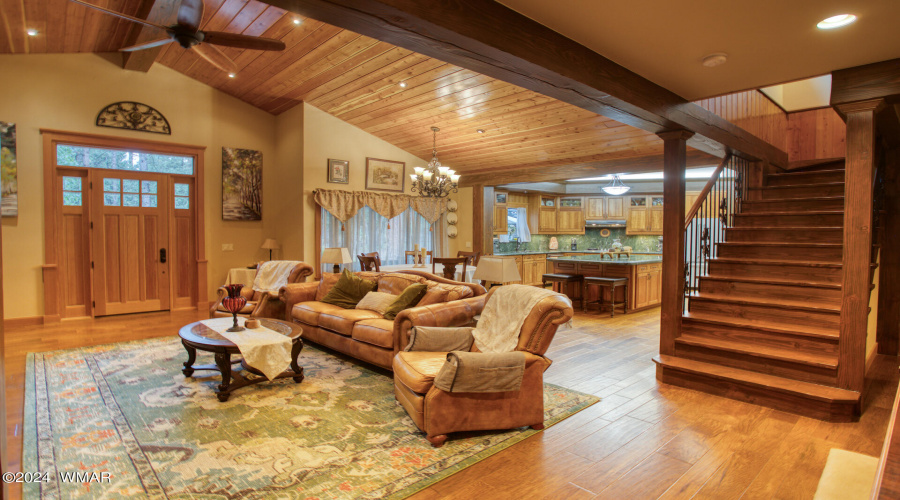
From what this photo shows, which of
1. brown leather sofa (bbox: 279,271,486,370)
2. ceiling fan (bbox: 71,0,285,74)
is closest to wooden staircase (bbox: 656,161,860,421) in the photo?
brown leather sofa (bbox: 279,271,486,370)

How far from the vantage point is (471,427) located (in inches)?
123

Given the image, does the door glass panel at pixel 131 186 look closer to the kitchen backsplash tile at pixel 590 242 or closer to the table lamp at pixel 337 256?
the table lamp at pixel 337 256

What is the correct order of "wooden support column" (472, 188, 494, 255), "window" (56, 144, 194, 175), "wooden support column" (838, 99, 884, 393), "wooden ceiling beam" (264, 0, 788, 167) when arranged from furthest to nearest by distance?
1. "wooden support column" (472, 188, 494, 255)
2. "window" (56, 144, 194, 175)
3. "wooden support column" (838, 99, 884, 393)
4. "wooden ceiling beam" (264, 0, 788, 167)

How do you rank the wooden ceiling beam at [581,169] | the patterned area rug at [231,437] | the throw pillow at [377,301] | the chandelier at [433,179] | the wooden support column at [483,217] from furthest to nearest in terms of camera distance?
1. the wooden support column at [483,217]
2. the chandelier at [433,179]
3. the wooden ceiling beam at [581,169]
4. the throw pillow at [377,301]
5. the patterned area rug at [231,437]

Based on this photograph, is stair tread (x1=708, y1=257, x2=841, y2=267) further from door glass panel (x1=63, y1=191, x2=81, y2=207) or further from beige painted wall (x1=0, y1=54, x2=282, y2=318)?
door glass panel (x1=63, y1=191, x2=81, y2=207)

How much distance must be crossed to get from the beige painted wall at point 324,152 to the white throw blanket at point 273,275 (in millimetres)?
1142

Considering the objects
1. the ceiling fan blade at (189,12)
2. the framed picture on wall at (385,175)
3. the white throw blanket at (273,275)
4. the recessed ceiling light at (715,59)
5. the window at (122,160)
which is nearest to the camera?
the ceiling fan blade at (189,12)

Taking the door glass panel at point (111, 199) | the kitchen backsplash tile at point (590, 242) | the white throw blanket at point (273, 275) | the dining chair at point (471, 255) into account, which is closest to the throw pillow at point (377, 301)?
the white throw blanket at point (273, 275)

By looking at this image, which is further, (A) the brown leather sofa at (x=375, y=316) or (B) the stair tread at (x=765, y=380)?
(A) the brown leather sofa at (x=375, y=316)

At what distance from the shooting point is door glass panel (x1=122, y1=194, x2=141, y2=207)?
6927 mm

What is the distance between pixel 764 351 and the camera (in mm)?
4039

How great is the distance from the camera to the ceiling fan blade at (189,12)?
314 centimetres

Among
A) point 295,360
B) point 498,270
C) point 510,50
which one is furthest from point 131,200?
point 510,50

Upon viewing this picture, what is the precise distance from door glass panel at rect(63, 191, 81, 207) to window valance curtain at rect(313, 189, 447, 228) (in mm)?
3154
